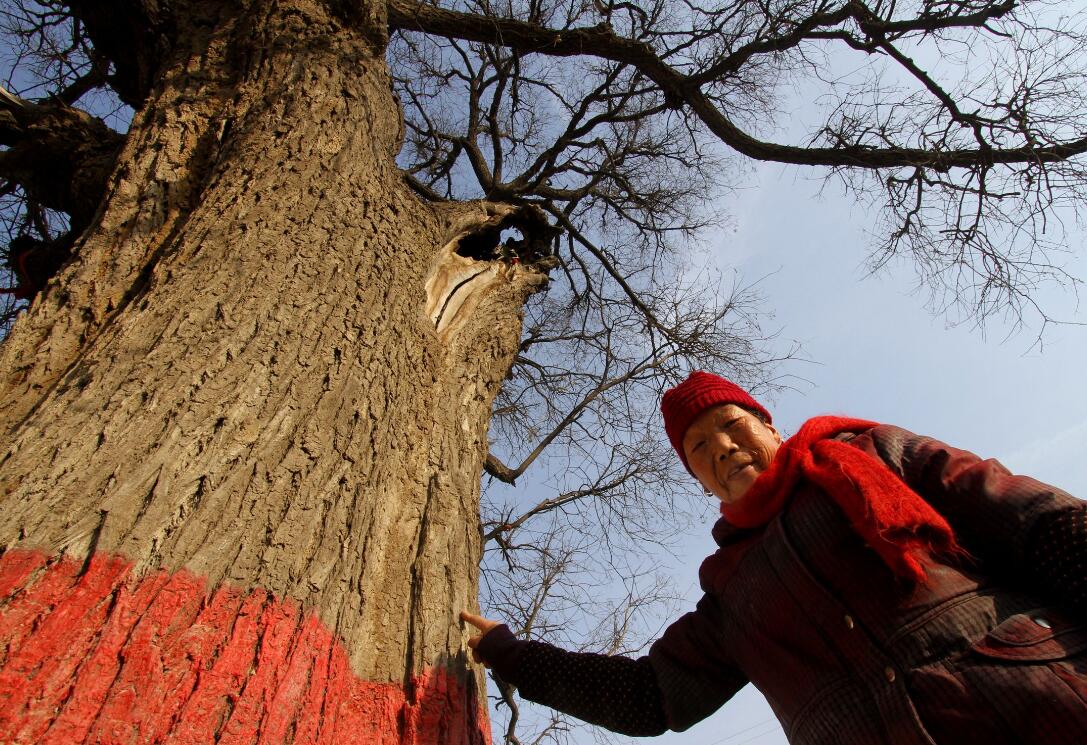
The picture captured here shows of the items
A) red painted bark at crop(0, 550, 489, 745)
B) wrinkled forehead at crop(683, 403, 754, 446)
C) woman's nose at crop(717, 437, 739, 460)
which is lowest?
red painted bark at crop(0, 550, 489, 745)

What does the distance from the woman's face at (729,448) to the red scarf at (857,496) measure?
0.14m

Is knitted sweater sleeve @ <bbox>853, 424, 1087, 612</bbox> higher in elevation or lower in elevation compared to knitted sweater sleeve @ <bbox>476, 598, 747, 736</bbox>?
higher

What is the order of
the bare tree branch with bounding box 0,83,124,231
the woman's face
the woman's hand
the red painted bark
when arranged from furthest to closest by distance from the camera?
the bare tree branch with bounding box 0,83,124,231, the woman's face, the woman's hand, the red painted bark

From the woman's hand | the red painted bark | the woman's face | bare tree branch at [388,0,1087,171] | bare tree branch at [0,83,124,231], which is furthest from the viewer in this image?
bare tree branch at [388,0,1087,171]

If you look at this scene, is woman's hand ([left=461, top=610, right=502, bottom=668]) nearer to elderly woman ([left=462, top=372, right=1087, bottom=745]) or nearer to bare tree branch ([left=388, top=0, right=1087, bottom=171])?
elderly woman ([left=462, top=372, right=1087, bottom=745])

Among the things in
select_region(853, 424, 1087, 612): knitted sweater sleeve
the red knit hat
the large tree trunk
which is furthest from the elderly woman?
the large tree trunk

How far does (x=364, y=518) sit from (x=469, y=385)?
2.83 feet

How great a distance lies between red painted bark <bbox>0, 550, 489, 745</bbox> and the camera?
972 mm

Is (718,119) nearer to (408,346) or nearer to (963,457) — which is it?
(408,346)

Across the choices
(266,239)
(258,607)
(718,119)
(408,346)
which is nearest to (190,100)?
(266,239)

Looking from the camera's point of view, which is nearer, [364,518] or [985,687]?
[985,687]

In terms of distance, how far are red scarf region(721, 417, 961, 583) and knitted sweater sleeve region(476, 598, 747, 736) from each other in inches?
15.9

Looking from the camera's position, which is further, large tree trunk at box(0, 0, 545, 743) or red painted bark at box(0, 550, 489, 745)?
large tree trunk at box(0, 0, 545, 743)

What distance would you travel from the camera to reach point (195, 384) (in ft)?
4.99
